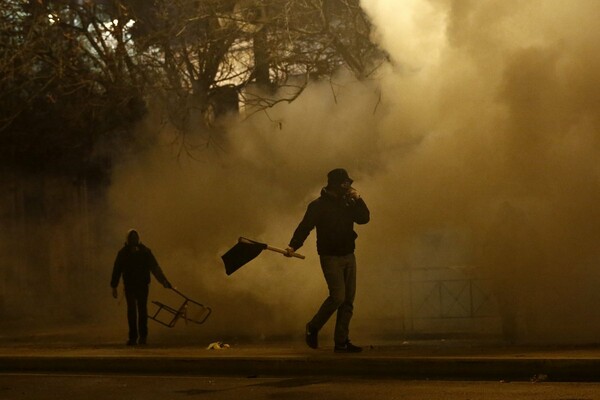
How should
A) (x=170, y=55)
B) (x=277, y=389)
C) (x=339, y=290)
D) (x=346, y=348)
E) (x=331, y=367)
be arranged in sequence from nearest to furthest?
(x=277, y=389), (x=331, y=367), (x=339, y=290), (x=346, y=348), (x=170, y=55)

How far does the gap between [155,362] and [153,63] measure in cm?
738

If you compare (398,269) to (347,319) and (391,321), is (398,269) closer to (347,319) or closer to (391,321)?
(391,321)

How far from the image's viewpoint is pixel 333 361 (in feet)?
30.9

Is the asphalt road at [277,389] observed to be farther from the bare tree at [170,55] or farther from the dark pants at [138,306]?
the bare tree at [170,55]

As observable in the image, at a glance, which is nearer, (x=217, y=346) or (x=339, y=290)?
(x=339, y=290)

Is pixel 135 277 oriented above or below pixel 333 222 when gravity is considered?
below

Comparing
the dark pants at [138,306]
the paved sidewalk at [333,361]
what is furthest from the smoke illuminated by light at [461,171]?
the dark pants at [138,306]

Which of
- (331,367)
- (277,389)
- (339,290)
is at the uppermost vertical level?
(339,290)

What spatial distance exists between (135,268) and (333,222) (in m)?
3.50

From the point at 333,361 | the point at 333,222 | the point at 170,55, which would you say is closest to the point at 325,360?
the point at 333,361

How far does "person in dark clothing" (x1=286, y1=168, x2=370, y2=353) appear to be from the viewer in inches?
383

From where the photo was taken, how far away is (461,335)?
11.6 m

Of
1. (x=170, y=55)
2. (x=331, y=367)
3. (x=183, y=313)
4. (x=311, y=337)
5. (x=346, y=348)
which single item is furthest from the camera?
(x=170, y=55)

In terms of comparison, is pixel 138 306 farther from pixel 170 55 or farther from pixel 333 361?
pixel 170 55
